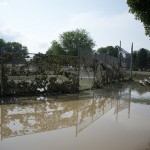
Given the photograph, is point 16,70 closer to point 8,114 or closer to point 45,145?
point 8,114

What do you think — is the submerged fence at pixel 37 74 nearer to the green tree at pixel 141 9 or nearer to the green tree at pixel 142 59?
the green tree at pixel 141 9

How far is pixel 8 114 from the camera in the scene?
10.9m

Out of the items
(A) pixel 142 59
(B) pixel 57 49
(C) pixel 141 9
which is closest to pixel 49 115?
(C) pixel 141 9

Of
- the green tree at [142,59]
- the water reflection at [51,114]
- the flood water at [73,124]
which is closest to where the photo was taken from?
the flood water at [73,124]

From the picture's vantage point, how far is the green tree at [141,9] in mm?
12234

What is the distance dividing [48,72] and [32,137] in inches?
355

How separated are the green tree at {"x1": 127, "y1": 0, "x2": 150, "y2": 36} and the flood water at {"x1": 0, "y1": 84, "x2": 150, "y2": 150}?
12.1ft

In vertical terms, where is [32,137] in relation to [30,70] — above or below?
below

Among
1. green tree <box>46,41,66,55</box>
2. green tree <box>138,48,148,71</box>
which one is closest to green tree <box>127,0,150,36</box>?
green tree <box>138,48,148,71</box>

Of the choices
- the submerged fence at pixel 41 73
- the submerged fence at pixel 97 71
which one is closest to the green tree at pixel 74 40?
the submerged fence at pixel 97 71

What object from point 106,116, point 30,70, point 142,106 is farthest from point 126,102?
point 30,70

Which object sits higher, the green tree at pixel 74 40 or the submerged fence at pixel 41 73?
the green tree at pixel 74 40

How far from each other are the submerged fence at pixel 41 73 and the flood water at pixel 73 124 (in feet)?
3.95

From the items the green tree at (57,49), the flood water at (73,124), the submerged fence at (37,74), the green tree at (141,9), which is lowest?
the flood water at (73,124)
